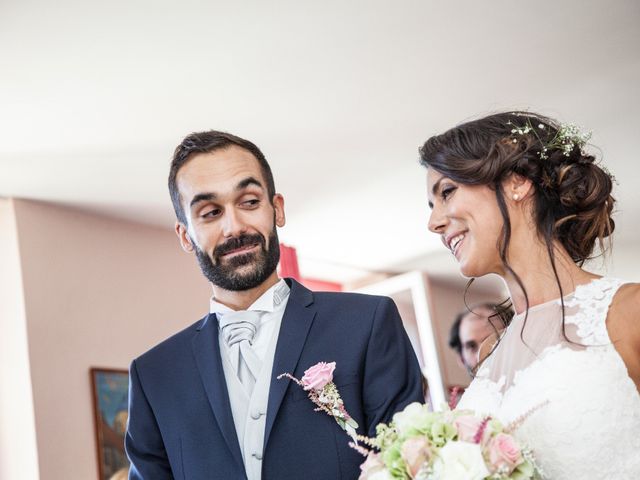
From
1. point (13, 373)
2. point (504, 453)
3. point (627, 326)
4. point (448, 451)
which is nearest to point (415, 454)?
point (448, 451)

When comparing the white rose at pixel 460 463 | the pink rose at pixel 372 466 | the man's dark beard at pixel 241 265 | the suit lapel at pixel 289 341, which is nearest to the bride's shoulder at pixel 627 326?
the white rose at pixel 460 463

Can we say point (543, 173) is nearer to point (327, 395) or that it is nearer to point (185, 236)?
point (327, 395)

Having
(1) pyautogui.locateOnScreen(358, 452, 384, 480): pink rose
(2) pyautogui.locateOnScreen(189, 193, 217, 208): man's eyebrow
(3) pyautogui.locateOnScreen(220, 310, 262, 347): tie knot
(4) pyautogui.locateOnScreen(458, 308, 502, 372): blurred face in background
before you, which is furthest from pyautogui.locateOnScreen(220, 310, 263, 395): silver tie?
(4) pyautogui.locateOnScreen(458, 308, 502, 372): blurred face in background

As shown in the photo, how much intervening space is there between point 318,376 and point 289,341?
193 millimetres

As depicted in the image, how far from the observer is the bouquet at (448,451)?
1.97 m

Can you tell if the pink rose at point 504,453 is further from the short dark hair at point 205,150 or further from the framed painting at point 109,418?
the framed painting at point 109,418

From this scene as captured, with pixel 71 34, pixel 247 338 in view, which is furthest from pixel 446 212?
pixel 71 34

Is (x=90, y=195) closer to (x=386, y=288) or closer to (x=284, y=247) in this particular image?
(x=284, y=247)

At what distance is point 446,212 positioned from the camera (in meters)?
2.56

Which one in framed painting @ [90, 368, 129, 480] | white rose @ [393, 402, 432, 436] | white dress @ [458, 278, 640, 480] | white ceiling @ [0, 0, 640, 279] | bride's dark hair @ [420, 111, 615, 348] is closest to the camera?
white rose @ [393, 402, 432, 436]

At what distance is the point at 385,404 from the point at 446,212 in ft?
1.76

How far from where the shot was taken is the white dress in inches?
87.0

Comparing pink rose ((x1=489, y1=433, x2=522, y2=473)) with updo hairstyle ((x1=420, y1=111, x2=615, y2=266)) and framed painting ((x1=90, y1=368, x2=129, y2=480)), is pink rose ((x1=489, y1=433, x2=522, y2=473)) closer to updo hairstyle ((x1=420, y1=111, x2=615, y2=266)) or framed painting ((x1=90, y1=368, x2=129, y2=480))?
updo hairstyle ((x1=420, y1=111, x2=615, y2=266))

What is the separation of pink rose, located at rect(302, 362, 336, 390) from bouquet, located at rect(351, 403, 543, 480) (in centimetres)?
31
